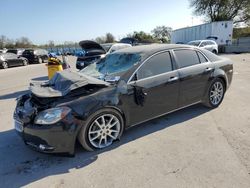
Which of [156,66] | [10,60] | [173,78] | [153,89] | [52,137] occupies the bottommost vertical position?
[10,60]

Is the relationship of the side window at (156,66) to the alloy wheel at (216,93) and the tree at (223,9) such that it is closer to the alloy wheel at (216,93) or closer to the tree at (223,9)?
the alloy wheel at (216,93)

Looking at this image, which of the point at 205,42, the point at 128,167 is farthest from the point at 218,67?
the point at 205,42

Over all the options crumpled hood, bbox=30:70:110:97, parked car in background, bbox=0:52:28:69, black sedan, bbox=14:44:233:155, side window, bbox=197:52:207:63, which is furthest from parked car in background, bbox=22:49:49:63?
side window, bbox=197:52:207:63

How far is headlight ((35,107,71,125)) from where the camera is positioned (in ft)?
10.1

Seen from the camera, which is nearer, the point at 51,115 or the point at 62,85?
the point at 51,115

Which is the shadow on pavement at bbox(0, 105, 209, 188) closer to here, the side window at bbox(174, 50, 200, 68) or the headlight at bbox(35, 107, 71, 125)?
the headlight at bbox(35, 107, 71, 125)

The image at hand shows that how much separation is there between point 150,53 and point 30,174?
276cm

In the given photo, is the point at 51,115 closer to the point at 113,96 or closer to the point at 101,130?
the point at 101,130

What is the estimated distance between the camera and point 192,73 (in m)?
4.52

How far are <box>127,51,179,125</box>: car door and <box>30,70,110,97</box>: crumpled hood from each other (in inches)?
21.7

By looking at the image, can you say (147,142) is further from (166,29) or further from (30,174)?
(166,29)

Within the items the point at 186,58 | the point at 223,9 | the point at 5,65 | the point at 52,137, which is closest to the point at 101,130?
the point at 52,137

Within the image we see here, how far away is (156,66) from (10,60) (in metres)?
18.7

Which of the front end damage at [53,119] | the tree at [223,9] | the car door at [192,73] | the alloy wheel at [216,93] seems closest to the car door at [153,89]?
the car door at [192,73]
